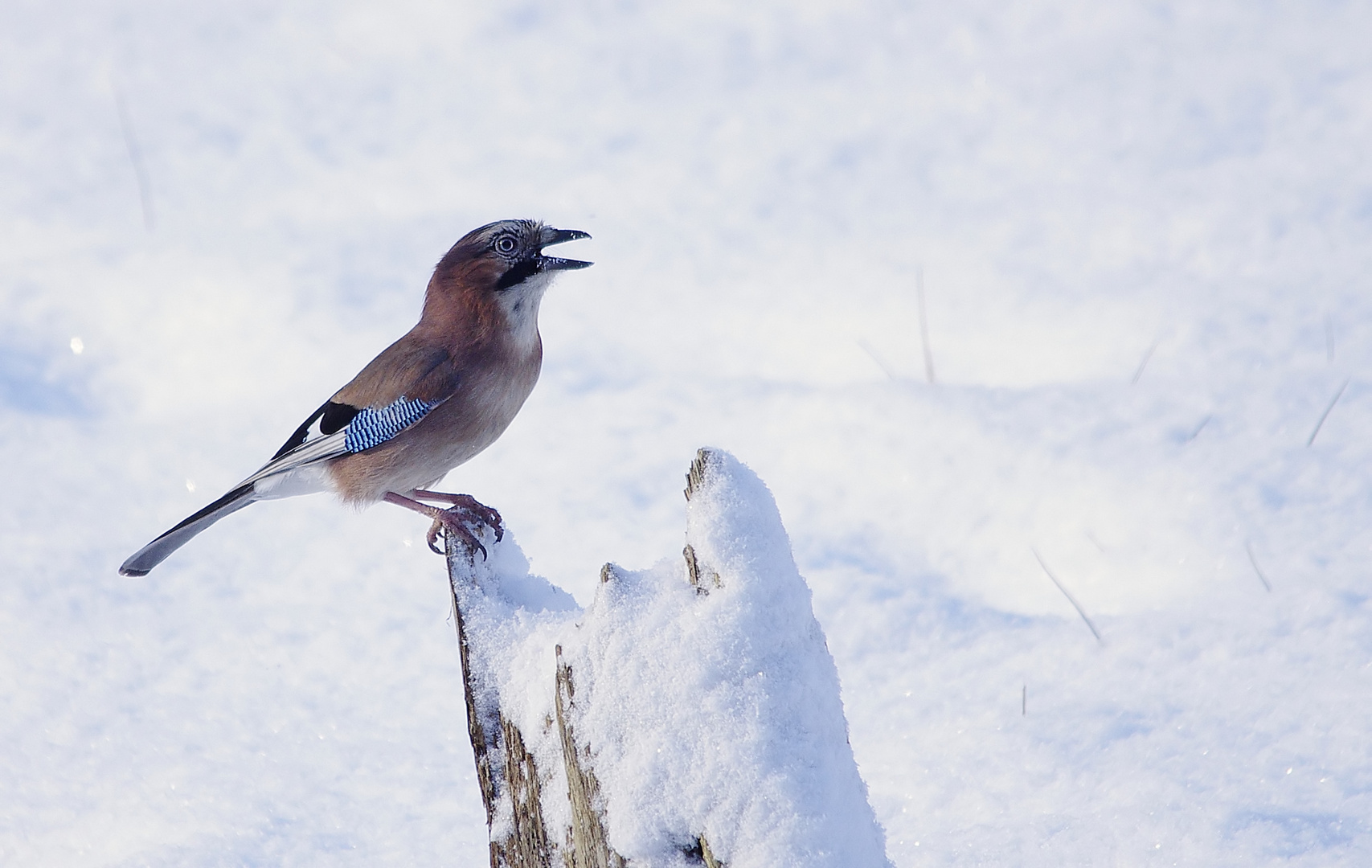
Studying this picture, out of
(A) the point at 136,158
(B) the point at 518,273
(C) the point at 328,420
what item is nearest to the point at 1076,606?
(B) the point at 518,273

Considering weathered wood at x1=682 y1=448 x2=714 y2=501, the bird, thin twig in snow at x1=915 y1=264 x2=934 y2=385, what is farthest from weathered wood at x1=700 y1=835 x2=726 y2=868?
thin twig in snow at x1=915 y1=264 x2=934 y2=385

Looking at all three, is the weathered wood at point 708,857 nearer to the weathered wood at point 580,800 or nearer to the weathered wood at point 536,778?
the weathered wood at point 536,778

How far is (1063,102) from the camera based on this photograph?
7.39 m

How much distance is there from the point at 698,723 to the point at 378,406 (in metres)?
1.86

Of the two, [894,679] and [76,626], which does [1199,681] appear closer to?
[894,679]

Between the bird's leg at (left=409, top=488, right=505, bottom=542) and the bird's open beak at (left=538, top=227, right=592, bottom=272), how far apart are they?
29.0 inches

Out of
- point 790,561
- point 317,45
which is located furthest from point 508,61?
point 790,561

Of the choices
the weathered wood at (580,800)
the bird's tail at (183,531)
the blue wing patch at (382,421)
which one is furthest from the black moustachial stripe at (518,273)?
the weathered wood at (580,800)

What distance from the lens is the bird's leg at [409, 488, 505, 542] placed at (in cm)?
333

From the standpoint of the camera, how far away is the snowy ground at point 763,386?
3.30m

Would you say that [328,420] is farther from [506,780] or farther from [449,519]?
[506,780]

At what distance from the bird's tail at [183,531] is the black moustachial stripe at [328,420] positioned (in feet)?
0.59

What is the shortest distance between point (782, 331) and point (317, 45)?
13.7ft

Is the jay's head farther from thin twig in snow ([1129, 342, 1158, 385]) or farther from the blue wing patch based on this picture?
thin twig in snow ([1129, 342, 1158, 385])
